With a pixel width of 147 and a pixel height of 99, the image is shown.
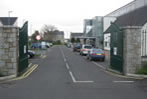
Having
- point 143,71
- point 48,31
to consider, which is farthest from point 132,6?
point 48,31

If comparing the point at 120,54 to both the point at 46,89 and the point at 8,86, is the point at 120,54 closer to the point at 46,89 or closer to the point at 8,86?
the point at 46,89

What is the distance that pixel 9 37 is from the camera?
11.6m

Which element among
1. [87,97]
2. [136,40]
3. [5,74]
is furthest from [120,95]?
[5,74]

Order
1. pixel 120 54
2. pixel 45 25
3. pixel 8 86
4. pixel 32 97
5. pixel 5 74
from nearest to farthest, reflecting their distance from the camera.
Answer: pixel 32 97, pixel 8 86, pixel 5 74, pixel 120 54, pixel 45 25

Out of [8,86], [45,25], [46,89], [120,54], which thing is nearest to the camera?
[46,89]

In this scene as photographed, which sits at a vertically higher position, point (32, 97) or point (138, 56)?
point (138, 56)

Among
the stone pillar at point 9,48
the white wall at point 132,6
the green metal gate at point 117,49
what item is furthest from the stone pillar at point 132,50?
the white wall at point 132,6

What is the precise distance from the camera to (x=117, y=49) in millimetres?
13469

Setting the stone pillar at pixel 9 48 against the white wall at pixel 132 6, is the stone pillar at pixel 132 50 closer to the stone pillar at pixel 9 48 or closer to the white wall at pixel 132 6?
→ the stone pillar at pixel 9 48

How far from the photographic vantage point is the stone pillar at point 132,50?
1199 cm

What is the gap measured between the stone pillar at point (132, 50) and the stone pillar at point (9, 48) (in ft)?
21.7

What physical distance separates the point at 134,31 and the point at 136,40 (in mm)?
565

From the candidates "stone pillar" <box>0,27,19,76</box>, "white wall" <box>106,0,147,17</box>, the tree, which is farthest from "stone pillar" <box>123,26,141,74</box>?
the tree

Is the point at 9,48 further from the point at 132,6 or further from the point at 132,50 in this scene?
the point at 132,6
